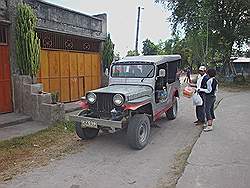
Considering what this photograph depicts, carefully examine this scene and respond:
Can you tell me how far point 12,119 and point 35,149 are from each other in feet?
8.55

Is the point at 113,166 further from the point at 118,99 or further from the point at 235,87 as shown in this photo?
the point at 235,87

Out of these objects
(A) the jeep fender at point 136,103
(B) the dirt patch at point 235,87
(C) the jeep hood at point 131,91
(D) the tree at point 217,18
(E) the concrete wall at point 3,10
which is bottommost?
(B) the dirt patch at point 235,87

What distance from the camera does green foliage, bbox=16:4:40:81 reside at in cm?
982

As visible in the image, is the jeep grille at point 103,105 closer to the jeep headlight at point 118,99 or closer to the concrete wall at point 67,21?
the jeep headlight at point 118,99

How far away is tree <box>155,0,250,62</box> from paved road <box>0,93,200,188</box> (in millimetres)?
20978

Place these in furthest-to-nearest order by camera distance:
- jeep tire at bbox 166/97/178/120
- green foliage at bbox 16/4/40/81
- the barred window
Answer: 1. the barred window
2. jeep tire at bbox 166/97/178/120
3. green foliage at bbox 16/4/40/81

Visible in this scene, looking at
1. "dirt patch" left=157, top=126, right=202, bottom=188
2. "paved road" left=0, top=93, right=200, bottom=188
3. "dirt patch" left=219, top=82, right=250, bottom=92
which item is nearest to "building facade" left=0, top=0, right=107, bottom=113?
"paved road" left=0, top=93, right=200, bottom=188

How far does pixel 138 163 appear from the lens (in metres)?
6.21

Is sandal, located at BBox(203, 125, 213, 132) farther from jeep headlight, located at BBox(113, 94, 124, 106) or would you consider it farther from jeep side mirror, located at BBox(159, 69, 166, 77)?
jeep headlight, located at BBox(113, 94, 124, 106)

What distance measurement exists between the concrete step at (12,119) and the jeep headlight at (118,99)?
3801mm

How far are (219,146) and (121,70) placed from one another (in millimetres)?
3657

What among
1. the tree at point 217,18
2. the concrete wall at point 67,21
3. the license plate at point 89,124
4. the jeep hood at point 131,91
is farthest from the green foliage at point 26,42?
the tree at point 217,18

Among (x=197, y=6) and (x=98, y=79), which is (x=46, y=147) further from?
(x=197, y=6)

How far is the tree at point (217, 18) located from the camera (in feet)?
88.2
